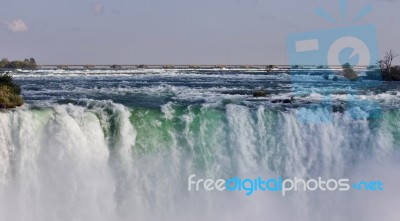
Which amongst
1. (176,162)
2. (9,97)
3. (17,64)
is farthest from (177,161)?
(17,64)

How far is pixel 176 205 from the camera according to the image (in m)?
17.4

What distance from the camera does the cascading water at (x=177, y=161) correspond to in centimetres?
1662

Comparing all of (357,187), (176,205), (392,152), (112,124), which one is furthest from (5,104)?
(392,152)

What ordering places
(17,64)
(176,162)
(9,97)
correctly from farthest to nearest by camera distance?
(17,64)
(9,97)
(176,162)

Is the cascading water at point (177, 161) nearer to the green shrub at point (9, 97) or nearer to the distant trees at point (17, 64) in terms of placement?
the green shrub at point (9, 97)

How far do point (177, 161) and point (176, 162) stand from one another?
65mm

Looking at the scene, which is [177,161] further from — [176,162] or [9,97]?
[9,97]

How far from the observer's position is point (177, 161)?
17766 millimetres

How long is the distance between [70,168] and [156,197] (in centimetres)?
303

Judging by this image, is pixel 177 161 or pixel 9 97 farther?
pixel 9 97

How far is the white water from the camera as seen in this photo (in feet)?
54.5

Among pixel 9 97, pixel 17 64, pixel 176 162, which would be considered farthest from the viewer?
pixel 17 64

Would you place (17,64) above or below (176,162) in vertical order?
above

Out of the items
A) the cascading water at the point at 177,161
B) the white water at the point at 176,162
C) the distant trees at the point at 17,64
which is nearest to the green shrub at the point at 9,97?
the cascading water at the point at 177,161
